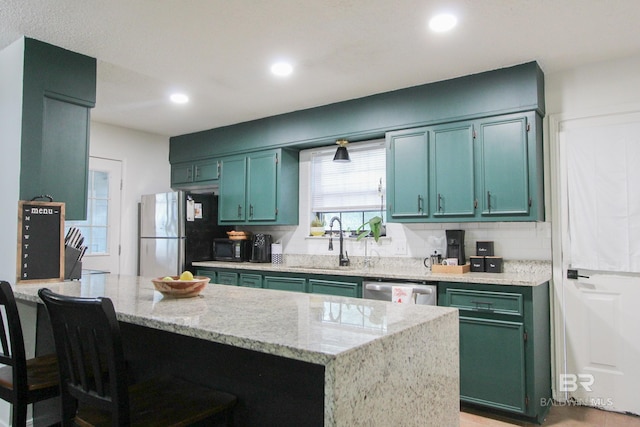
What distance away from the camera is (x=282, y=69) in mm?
3316

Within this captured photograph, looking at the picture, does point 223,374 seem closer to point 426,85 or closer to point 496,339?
point 496,339

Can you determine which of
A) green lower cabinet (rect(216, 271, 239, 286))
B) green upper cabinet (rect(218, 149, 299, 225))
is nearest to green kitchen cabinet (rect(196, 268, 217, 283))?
green lower cabinet (rect(216, 271, 239, 286))

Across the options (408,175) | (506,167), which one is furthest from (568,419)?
(408,175)

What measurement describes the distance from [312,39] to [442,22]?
80 centimetres

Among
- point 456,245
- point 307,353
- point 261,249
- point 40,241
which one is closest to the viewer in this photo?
point 307,353

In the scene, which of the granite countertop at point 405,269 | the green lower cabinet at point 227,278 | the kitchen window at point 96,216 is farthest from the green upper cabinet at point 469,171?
the kitchen window at point 96,216

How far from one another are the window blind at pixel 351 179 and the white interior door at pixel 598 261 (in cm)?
155

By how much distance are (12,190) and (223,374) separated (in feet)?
6.48

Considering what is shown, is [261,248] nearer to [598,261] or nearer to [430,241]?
[430,241]

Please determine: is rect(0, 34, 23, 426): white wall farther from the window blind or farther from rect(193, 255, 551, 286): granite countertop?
the window blind

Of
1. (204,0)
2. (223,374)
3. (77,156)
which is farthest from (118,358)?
(77,156)

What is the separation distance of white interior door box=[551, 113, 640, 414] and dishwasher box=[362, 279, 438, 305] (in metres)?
0.97

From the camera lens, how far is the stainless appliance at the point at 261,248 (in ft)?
15.6
